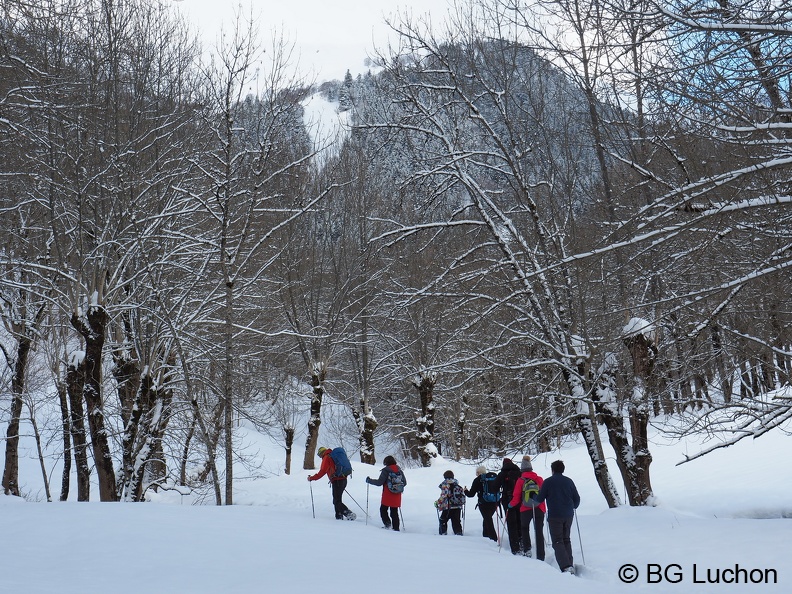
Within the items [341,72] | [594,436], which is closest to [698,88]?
[594,436]

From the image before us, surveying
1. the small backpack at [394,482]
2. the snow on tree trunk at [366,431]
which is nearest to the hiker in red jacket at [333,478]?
the small backpack at [394,482]

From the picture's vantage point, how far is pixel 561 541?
8.18m

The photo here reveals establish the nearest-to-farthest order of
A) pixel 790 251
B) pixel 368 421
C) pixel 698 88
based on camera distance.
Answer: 1. pixel 698 88
2. pixel 790 251
3. pixel 368 421

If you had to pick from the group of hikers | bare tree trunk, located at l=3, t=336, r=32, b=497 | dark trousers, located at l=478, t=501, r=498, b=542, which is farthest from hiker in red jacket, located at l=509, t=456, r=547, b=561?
bare tree trunk, located at l=3, t=336, r=32, b=497

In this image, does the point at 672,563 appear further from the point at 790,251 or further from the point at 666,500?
the point at 666,500

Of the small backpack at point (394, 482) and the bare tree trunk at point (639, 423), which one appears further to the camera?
the small backpack at point (394, 482)

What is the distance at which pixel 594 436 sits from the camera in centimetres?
1090

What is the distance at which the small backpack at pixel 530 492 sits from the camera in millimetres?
9156

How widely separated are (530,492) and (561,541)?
1.09 metres

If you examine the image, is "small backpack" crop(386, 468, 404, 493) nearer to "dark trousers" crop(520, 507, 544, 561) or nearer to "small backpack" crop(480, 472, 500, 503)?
"small backpack" crop(480, 472, 500, 503)

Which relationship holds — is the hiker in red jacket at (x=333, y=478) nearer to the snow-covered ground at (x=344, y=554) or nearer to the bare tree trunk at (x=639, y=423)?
the snow-covered ground at (x=344, y=554)

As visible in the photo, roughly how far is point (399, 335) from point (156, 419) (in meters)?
14.9

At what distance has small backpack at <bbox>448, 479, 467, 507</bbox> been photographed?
11359mm

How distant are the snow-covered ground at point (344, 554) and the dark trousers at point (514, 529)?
1.76 ft
